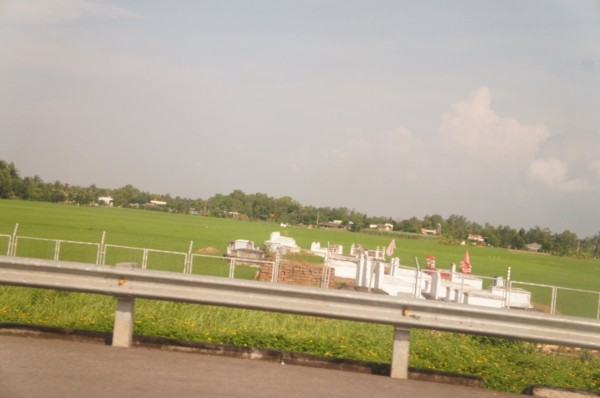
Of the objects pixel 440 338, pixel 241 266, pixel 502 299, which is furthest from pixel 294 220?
pixel 440 338

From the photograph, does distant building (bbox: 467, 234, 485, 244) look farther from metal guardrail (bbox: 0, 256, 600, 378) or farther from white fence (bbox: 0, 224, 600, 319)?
metal guardrail (bbox: 0, 256, 600, 378)

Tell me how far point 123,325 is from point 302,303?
1.75 m

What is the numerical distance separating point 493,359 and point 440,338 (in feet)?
6.84

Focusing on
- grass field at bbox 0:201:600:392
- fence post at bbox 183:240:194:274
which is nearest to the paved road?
grass field at bbox 0:201:600:392

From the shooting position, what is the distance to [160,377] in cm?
682

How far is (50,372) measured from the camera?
671 cm

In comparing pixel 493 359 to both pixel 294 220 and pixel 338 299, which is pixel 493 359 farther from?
pixel 294 220

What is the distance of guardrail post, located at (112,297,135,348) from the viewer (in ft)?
25.9

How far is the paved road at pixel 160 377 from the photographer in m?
6.34

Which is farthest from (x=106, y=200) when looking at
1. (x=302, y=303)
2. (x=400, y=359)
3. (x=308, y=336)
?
(x=400, y=359)

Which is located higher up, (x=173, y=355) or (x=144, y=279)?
(x=144, y=279)

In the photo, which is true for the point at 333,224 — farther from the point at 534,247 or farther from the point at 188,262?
the point at 188,262

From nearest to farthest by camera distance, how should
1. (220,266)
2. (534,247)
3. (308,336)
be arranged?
(308,336)
(220,266)
(534,247)

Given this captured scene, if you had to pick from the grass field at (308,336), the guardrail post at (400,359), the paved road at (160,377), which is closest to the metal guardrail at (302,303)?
the guardrail post at (400,359)
